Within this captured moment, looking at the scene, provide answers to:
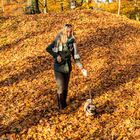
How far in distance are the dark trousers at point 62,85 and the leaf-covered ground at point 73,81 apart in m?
0.28

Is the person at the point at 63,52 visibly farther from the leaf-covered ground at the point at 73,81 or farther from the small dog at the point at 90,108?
the leaf-covered ground at the point at 73,81

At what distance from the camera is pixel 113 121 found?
10445mm

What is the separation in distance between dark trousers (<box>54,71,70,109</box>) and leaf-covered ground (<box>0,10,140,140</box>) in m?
0.28

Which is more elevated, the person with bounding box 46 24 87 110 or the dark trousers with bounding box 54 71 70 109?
the person with bounding box 46 24 87 110

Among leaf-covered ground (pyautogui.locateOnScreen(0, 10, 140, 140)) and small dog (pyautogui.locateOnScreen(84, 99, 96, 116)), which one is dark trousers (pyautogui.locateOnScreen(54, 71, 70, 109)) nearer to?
leaf-covered ground (pyautogui.locateOnScreen(0, 10, 140, 140))

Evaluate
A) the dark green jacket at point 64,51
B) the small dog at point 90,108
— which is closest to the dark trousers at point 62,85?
the dark green jacket at point 64,51

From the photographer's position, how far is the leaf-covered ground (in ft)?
33.2

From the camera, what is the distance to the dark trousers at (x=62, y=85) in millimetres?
10437

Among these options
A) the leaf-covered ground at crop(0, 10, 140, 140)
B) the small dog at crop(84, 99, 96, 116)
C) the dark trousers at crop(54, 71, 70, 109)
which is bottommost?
the leaf-covered ground at crop(0, 10, 140, 140)

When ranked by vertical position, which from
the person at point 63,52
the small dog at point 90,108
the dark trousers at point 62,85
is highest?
the person at point 63,52

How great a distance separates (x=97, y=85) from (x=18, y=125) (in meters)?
3.70

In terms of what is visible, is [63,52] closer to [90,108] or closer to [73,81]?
[90,108]

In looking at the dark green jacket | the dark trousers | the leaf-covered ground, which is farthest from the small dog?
the dark green jacket

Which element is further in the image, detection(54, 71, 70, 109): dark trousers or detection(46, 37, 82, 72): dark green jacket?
detection(54, 71, 70, 109): dark trousers
